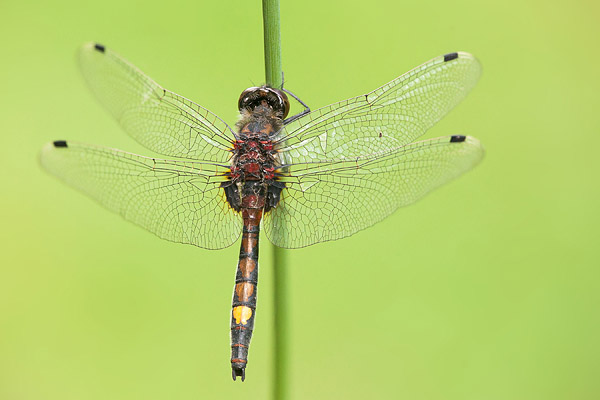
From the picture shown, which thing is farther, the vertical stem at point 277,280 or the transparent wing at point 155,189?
the transparent wing at point 155,189

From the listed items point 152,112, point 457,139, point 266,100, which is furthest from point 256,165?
point 457,139

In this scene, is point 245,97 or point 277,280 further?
point 245,97

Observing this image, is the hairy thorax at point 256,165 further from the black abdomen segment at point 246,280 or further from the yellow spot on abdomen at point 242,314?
the yellow spot on abdomen at point 242,314

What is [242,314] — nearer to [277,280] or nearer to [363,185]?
[277,280]

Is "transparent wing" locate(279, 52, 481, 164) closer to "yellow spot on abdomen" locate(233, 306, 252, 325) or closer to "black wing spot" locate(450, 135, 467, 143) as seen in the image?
"black wing spot" locate(450, 135, 467, 143)

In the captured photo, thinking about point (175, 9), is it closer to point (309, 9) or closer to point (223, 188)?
point (309, 9)

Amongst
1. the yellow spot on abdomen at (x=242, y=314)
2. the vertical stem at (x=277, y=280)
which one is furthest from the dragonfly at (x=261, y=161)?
the vertical stem at (x=277, y=280)

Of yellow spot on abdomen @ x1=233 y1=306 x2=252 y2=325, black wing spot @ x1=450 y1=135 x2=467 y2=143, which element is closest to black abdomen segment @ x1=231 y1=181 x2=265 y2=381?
yellow spot on abdomen @ x1=233 y1=306 x2=252 y2=325
